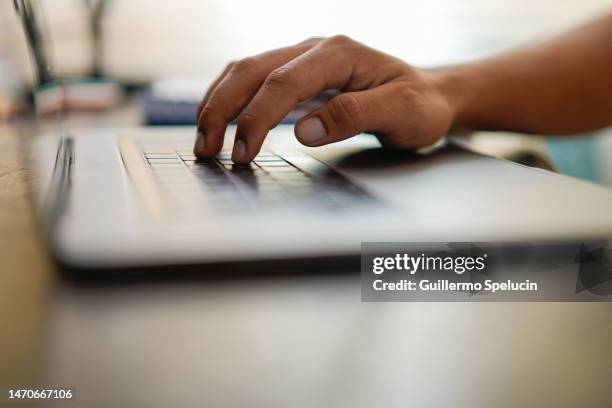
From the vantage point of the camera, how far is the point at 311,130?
20.1 inches

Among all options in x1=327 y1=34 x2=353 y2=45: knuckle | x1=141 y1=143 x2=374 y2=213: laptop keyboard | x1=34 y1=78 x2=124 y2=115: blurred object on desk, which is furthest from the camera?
x1=34 y1=78 x2=124 y2=115: blurred object on desk

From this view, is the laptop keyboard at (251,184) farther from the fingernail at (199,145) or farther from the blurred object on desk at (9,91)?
the blurred object on desk at (9,91)

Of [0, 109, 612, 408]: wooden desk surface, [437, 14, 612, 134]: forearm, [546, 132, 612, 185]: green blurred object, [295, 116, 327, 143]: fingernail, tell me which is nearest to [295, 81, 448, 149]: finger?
[295, 116, 327, 143]: fingernail

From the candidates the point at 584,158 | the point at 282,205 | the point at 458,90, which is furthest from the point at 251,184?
the point at 584,158

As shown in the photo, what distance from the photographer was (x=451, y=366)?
0.23 meters

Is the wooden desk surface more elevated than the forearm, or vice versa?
the forearm

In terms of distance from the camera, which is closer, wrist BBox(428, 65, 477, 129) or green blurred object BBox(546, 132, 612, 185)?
wrist BBox(428, 65, 477, 129)

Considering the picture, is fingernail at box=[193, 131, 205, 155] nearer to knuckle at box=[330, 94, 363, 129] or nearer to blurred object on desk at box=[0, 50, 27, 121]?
knuckle at box=[330, 94, 363, 129]

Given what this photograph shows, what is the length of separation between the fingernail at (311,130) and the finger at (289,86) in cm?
2

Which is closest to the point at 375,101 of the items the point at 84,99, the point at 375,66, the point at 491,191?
the point at 375,66

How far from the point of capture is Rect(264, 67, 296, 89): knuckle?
521mm

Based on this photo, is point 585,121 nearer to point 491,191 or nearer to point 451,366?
point 491,191

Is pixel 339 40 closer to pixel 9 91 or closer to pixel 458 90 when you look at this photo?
pixel 458 90

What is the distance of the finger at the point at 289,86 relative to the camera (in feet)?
1.61
